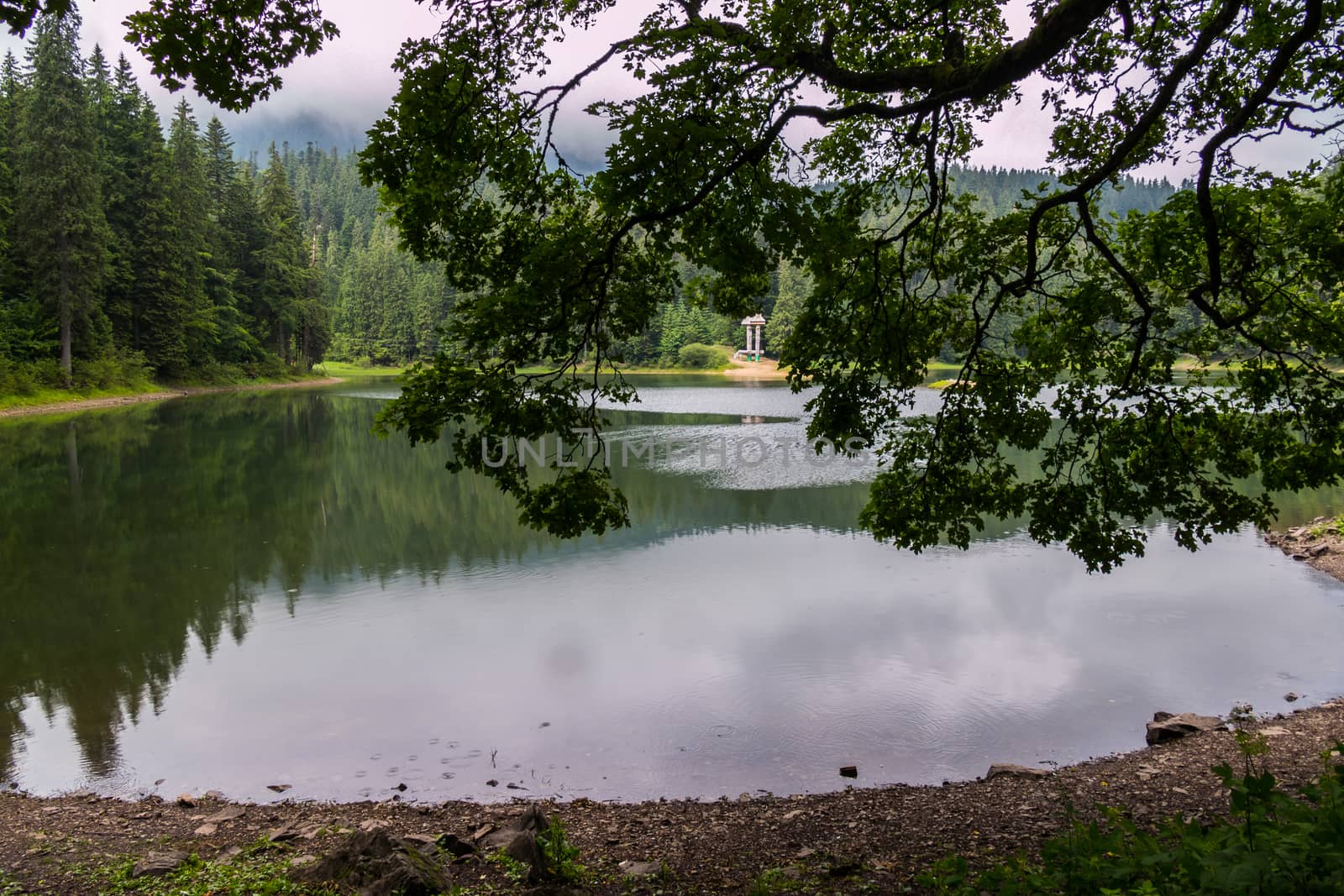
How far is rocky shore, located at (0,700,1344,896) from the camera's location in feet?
16.3

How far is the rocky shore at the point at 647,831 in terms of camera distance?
196 inches

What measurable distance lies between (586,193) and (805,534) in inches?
490

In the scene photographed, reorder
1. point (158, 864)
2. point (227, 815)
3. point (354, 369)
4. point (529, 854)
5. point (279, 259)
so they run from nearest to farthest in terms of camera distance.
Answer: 1. point (529, 854)
2. point (158, 864)
3. point (227, 815)
4. point (279, 259)
5. point (354, 369)

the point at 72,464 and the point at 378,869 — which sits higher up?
the point at 72,464

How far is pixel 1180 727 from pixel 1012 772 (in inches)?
85.7

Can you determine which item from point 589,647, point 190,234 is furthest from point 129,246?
point 589,647

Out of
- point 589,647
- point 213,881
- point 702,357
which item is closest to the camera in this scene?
point 213,881

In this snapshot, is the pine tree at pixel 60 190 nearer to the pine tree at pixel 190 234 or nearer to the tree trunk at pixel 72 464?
the pine tree at pixel 190 234

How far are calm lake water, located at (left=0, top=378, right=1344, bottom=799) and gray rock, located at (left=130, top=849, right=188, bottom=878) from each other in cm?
194

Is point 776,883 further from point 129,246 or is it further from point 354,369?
point 354,369

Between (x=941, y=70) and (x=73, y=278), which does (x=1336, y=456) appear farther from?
(x=73, y=278)

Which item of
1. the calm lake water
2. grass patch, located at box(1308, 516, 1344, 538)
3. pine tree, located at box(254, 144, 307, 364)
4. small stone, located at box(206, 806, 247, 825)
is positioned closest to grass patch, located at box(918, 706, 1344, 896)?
the calm lake water

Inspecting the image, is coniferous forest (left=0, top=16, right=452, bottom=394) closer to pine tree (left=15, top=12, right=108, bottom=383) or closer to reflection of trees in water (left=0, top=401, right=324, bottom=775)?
pine tree (left=15, top=12, right=108, bottom=383)

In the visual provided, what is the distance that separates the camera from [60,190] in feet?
122
